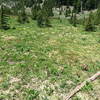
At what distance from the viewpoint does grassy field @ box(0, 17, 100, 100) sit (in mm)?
11927

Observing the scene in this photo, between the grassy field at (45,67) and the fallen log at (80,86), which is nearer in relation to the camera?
the fallen log at (80,86)

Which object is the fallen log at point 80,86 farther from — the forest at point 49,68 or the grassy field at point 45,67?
the grassy field at point 45,67

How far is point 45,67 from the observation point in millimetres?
15586

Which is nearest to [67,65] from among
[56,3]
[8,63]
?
[8,63]

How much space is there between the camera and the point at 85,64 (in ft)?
55.0

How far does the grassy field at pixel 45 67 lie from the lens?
470 inches

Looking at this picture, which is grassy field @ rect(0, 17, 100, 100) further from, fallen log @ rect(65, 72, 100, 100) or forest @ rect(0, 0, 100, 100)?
fallen log @ rect(65, 72, 100, 100)

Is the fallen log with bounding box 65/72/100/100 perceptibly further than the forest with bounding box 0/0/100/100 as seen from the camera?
No

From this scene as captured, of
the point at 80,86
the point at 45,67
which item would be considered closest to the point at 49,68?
the point at 45,67

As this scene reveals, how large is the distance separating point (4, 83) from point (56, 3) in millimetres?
91926

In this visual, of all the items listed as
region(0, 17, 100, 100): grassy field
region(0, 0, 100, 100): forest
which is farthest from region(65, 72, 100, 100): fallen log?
region(0, 17, 100, 100): grassy field

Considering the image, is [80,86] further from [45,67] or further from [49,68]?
[45,67]

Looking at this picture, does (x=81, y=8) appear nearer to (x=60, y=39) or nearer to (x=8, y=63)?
(x=60, y=39)

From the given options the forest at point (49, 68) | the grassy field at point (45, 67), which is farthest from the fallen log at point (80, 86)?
the grassy field at point (45, 67)
